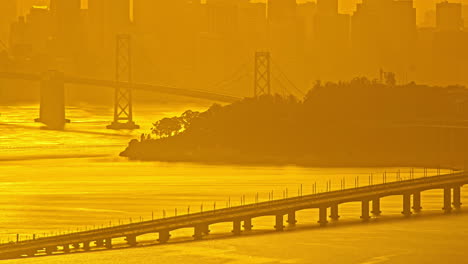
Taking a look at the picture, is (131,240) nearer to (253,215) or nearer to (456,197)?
(253,215)

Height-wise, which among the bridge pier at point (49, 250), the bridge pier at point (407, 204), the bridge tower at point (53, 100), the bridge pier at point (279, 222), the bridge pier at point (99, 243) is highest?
the bridge tower at point (53, 100)

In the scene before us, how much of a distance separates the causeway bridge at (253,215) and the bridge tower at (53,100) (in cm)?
2661

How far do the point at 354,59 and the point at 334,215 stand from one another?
4418 centimetres

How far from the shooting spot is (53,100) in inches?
2687

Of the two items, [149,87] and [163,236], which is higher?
[149,87]

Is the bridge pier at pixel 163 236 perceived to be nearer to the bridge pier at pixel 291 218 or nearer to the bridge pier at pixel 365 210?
the bridge pier at pixel 291 218

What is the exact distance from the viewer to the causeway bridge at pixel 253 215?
32.9 metres

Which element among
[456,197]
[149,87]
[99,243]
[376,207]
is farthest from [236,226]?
[149,87]

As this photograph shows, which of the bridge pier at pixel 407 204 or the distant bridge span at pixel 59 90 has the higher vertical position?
the distant bridge span at pixel 59 90

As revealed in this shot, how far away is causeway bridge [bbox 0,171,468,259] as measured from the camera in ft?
108

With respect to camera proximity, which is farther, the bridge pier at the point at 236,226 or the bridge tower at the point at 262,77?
the bridge tower at the point at 262,77

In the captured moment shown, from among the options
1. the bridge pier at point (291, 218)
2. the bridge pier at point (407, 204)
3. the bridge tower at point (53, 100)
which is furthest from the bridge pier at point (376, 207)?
the bridge tower at point (53, 100)

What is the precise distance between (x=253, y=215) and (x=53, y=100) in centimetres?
3312

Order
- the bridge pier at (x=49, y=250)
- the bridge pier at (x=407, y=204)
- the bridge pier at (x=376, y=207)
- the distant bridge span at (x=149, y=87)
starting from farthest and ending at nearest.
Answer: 1. the distant bridge span at (x=149, y=87)
2. the bridge pier at (x=376, y=207)
3. the bridge pier at (x=407, y=204)
4. the bridge pier at (x=49, y=250)
